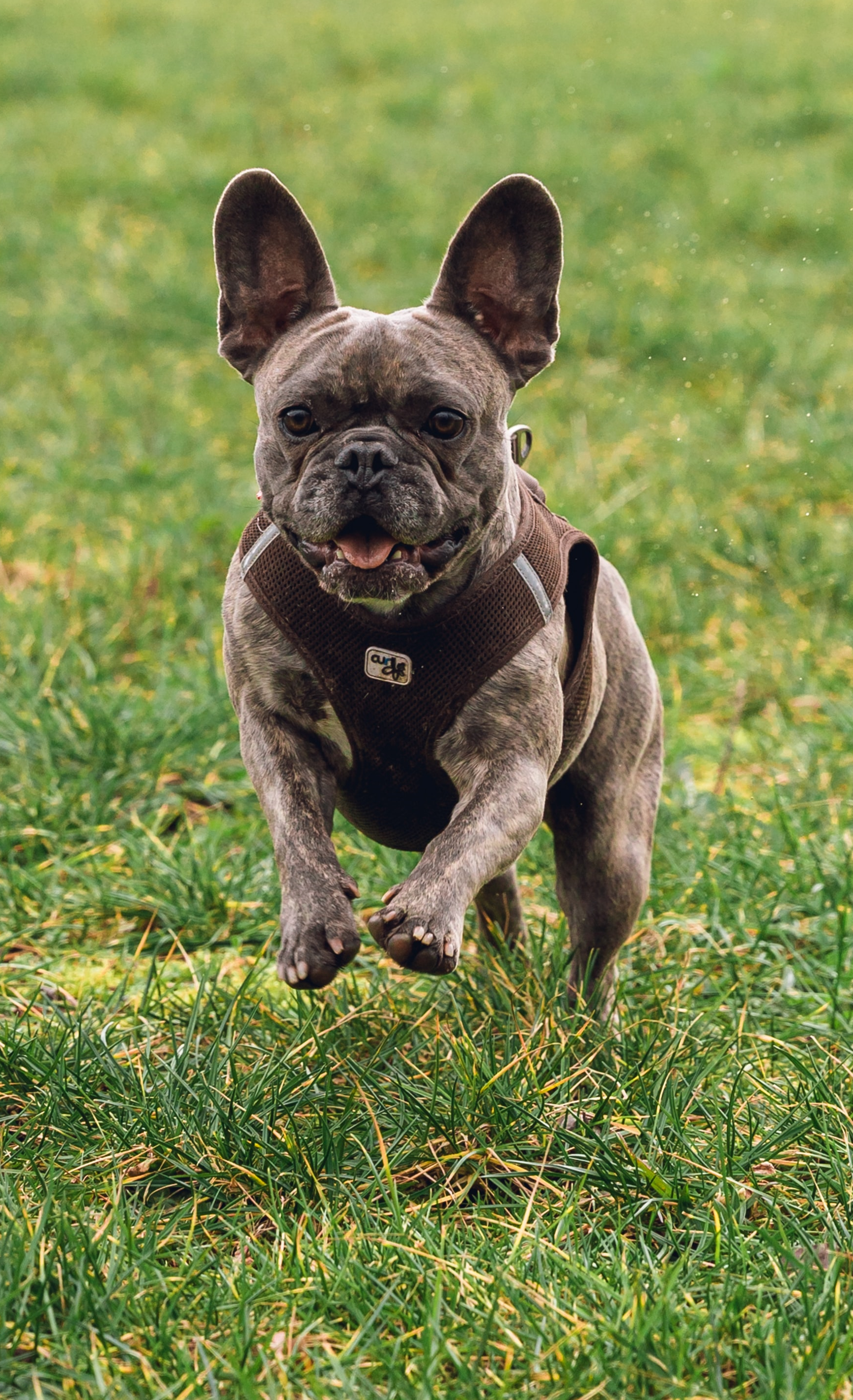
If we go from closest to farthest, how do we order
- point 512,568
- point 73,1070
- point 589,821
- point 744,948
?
1. point 512,568
2. point 73,1070
3. point 589,821
4. point 744,948

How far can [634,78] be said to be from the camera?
1388 cm

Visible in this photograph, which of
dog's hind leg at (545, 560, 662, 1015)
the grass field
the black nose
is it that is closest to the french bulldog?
the black nose

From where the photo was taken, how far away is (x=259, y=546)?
317cm

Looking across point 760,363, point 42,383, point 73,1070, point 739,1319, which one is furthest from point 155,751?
point 760,363

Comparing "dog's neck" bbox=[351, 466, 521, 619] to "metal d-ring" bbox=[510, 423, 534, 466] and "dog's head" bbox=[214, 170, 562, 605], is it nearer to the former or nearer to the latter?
"dog's head" bbox=[214, 170, 562, 605]

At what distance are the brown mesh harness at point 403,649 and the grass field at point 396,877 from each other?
27.2 inches

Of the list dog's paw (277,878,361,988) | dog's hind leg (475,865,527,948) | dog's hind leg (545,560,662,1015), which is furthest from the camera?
dog's hind leg (475,865,527,948)

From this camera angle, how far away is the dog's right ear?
3166 millimetres

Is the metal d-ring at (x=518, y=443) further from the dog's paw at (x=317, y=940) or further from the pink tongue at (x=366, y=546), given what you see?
the dog's paw at (x=317, y=940)

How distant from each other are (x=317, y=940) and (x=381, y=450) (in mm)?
929

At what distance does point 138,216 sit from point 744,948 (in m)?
8.47

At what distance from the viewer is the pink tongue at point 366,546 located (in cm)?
288

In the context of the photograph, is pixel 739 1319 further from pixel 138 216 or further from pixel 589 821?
pixel 138 216

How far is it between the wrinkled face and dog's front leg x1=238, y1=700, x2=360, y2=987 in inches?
15.4
